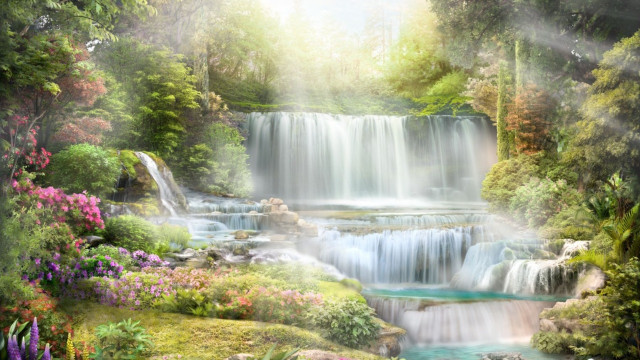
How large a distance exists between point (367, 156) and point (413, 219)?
26.2 ft

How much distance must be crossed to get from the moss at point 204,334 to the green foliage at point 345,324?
5.5 inches

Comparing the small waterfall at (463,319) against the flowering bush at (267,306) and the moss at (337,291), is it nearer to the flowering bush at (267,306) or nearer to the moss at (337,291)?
the moss at (337,291)

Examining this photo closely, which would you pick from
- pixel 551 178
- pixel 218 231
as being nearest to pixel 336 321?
pixel 218 231

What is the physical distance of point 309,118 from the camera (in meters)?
19.5

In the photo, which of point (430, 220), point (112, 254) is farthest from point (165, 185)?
point (430, 220)

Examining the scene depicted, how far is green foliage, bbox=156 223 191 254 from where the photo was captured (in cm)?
859

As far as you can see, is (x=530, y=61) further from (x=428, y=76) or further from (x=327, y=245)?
(x=428, y=76)

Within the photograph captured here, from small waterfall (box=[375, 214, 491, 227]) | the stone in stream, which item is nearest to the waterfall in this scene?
small waterfall (box=[375, 214, 491, 227])

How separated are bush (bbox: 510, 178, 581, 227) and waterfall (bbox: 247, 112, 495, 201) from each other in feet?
24.0

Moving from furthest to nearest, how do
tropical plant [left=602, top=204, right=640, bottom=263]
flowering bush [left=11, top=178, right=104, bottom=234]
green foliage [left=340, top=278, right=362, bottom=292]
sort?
green foliage [left=340, top=278, right=362, bottom=292], tropical plant [left=602, top=204, right=640, bottom=263], flowering bush [left=11, top=178, right=104, bottom=234]

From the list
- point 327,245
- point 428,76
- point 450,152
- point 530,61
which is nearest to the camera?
point 530,61

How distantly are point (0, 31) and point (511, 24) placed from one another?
8.57m

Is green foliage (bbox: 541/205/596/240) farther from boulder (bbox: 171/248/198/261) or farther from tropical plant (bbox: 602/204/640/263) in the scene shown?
boulder (bbox: 171/248/198/261)

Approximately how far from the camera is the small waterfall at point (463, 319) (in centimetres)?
693
